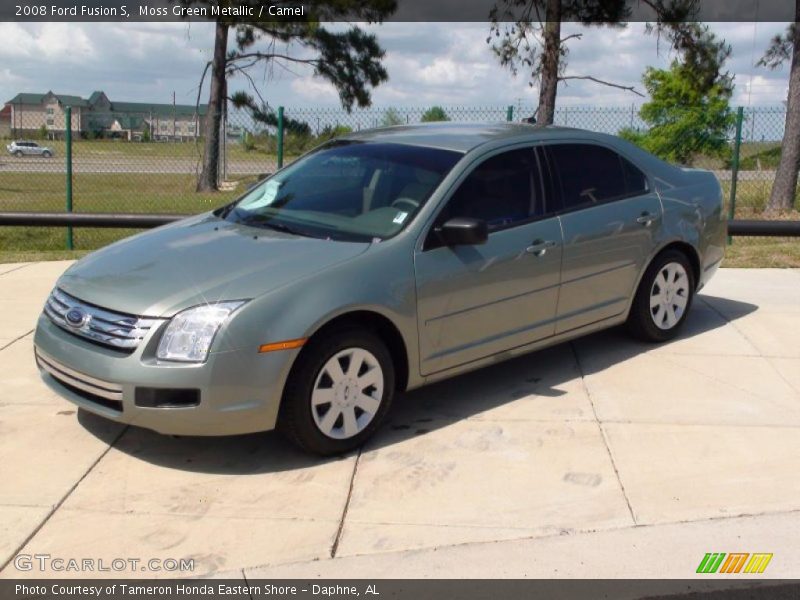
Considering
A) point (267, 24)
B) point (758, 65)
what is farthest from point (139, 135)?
point (758, 65)

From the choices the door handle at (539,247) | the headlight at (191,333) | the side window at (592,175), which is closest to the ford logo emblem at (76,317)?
the headlight at (191,333)

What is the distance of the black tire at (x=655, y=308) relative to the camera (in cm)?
668

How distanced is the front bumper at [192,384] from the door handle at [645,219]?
2.97 meters

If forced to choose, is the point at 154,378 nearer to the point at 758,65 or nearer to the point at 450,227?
the point at 450,227

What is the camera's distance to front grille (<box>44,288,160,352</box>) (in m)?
4.49

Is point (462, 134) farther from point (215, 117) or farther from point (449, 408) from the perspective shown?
point (215, 117)

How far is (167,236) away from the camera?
5496 millimetres

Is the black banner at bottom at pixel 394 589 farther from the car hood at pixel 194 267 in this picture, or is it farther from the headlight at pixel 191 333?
the car hood at pixel 194 267

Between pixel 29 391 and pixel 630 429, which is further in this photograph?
pixel 29 391

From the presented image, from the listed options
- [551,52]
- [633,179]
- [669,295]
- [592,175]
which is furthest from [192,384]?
[551,52]

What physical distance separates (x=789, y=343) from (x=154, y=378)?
493 centimetres

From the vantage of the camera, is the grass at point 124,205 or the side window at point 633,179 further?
the grass at point 124,205

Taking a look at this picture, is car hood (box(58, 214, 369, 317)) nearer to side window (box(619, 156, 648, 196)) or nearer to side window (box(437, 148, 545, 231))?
side window (box(437, 148, 545, 231))

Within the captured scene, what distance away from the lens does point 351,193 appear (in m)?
5.65
